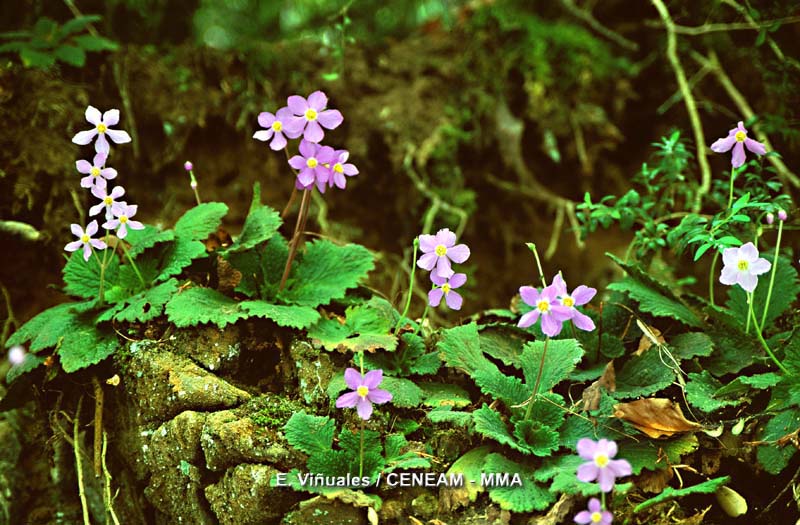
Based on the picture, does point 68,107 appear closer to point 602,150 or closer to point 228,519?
point 228,519

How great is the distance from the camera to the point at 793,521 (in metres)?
1.81

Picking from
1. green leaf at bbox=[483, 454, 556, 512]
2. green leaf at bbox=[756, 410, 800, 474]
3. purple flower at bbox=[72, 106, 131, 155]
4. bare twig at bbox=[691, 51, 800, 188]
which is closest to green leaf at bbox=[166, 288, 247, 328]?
purple flower at bbox=[72, 106, 131, 155]

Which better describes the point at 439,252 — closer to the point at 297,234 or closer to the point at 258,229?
the point at 297,234

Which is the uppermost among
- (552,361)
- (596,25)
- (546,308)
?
(596,25)

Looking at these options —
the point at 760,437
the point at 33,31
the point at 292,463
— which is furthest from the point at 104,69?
the point at 760,437

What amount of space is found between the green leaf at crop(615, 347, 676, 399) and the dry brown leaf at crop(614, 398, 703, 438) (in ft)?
0.30

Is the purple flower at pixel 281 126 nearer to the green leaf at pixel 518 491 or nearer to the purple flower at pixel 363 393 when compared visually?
the purple flower at pixel 363 393

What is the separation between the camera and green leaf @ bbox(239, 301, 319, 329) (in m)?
2.11

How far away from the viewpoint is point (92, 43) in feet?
10.0

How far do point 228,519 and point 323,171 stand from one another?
109 cm

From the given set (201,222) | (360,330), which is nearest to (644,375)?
(360,330)

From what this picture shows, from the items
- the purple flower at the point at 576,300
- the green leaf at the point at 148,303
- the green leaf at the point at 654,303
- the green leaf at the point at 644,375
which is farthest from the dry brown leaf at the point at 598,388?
the green leaf at the point at 148,303

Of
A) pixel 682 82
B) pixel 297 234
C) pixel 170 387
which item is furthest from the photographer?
pixel 682 82

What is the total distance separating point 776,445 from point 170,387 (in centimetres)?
185
